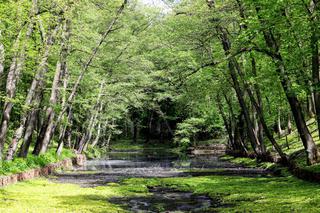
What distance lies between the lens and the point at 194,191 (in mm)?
21312

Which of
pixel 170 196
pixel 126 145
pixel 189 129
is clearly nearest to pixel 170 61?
pixel 170 196

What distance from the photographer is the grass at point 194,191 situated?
1500 centimetres

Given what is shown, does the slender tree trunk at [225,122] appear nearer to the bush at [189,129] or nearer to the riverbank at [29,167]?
the bush at [189,129]

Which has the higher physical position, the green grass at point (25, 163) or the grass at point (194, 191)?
the green grass at point (25, 163)

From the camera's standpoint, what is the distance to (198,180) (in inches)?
1017

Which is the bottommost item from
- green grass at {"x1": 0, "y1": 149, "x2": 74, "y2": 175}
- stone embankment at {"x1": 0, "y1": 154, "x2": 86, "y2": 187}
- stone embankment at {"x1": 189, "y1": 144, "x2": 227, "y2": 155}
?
stone embankment at {"x1": 0, "y1": 154, "x2": 86, "y2": 187}

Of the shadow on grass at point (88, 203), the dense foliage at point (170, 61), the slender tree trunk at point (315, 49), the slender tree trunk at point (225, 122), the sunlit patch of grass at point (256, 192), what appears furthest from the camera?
the slender tree trunk at point (225, 122)

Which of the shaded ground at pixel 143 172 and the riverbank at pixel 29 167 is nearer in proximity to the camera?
the riverbank at pixel 29 167

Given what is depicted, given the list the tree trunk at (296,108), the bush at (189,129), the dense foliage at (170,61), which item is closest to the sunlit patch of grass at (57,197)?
the dense foliage at (170,61)

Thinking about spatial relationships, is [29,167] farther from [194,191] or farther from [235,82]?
[235,82]

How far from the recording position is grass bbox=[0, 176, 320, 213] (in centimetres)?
1500

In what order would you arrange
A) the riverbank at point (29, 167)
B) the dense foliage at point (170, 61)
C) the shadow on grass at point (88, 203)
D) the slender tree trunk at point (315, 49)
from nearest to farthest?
the shadow on grass at point (88, 203) → the slender tree trunk at point (315, 49) → the dense foliage at point (170, 61) → the riverbank at point (29, 167)

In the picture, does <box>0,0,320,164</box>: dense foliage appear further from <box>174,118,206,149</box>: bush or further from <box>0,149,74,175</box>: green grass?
<box>174,118,206,149</box>: bush

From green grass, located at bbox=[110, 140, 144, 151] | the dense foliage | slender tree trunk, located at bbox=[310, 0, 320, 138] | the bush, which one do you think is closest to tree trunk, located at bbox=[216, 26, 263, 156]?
the dense foliage
